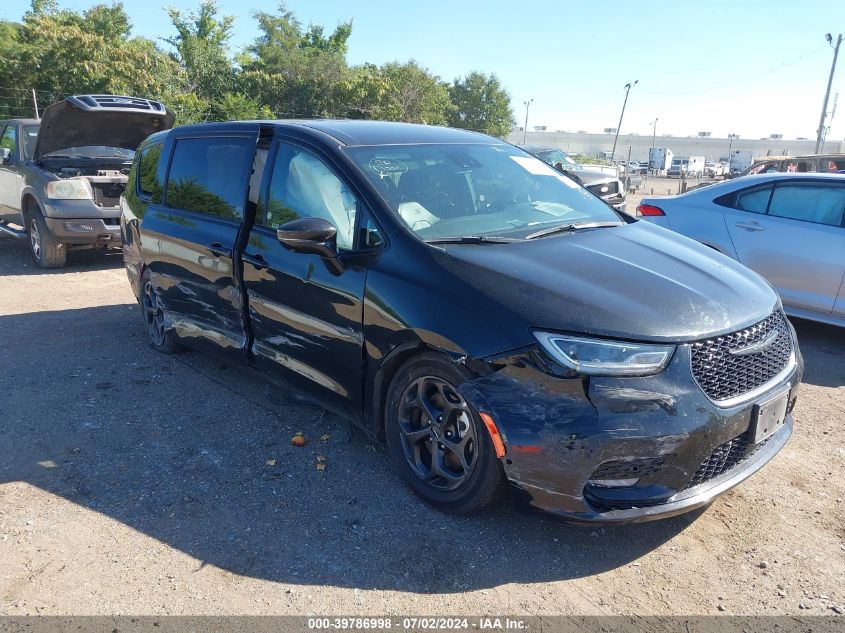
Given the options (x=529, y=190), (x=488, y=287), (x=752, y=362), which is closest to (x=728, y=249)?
(x=529, y=190)

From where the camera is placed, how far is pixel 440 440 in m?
3.12

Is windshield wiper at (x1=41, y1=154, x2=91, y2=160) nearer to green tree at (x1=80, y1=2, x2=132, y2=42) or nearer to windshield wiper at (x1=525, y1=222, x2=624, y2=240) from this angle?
windshield wiper at (x1=525, y1=222, x2=624, y2=240)

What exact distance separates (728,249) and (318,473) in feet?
15.2

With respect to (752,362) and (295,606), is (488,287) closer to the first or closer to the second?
(752,362)

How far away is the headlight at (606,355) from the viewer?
8.73 ft

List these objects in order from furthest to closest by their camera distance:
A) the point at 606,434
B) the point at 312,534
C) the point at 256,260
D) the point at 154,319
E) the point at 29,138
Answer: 1. the point at 29,138
2. the point at 154,319
3. the point at 256,260
4. the point at 312,534
5. the point at 606,434

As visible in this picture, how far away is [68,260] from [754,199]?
8.77 meters

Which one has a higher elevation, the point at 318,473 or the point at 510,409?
the point at 510,409

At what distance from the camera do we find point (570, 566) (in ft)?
9.48

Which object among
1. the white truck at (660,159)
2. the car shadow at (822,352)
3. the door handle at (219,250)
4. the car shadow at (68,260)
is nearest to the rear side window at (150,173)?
the door handle at (219,250)

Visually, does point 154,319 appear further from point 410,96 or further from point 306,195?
point 410,96

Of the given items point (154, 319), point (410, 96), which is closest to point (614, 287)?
point (154, 319)

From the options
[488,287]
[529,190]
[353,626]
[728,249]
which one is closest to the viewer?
[353,626]

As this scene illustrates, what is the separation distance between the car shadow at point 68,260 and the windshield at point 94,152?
1454mm
